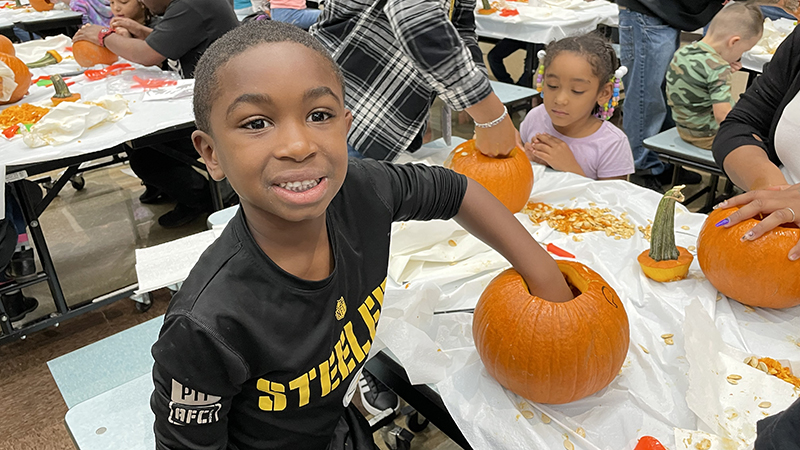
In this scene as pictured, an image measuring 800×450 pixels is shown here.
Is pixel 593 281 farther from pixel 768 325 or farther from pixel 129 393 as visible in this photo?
pixel 129 393

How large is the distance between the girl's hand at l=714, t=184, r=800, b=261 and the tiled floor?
3.71 feet

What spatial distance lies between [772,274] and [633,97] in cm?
A: 260

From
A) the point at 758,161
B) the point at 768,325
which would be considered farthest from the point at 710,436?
the point at 758,161

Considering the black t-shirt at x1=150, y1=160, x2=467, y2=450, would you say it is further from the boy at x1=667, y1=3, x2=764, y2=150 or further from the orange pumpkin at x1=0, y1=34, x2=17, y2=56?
the orange pumpkin at x1=0, y1=34, x2=17, y2=56

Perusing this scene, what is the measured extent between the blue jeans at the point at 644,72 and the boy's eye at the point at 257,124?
2965mm

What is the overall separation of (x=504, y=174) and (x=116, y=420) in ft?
3.74

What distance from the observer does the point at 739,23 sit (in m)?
2.92

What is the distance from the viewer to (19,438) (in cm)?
203

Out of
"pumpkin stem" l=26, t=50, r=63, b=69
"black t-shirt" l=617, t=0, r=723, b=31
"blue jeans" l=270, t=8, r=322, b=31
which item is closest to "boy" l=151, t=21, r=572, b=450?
"black t-shirt" l=617, t=0, r=723, b=31

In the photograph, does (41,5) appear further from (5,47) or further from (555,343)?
(555,343)

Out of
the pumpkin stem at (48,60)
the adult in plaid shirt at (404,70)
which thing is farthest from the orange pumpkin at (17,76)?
the adult in plaid shirt at (404,70)

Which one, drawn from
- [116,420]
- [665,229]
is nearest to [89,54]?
[116,420]

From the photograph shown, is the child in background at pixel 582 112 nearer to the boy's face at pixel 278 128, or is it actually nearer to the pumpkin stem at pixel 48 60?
the boy's face at pixel 278 128

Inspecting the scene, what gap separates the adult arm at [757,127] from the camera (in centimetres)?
152
